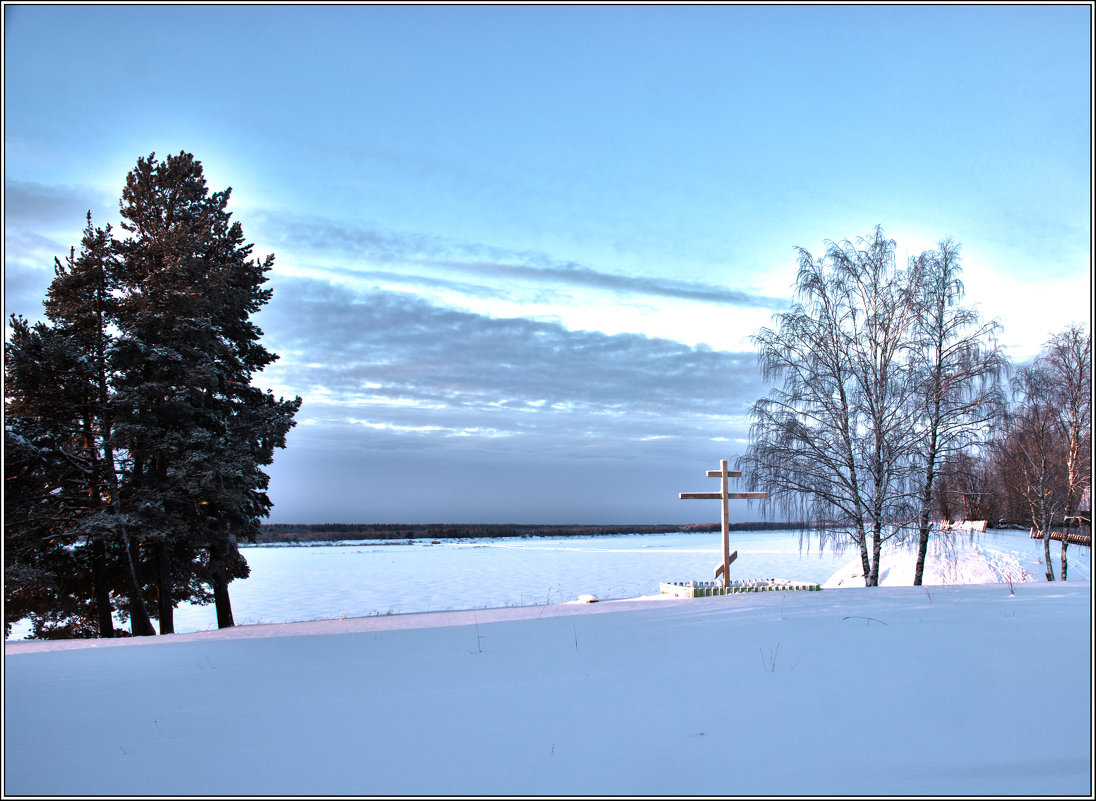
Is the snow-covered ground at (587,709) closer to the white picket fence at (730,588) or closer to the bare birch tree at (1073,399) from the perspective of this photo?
the white picket fence at (730,588)

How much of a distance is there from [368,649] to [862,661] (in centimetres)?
515

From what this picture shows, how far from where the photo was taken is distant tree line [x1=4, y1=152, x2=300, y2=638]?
1394cm

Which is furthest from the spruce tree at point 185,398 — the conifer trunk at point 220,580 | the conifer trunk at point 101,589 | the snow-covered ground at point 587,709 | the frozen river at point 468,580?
the snow-covered ground at point 587,709

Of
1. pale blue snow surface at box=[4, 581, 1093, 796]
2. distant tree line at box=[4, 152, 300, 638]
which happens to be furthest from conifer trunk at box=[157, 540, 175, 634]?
pale blue snow surface at box=[4, 581, 1093, 796]

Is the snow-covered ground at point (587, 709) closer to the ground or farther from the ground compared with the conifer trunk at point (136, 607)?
farther from the ground

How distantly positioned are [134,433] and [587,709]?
1238 cm

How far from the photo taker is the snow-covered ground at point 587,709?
4168mm

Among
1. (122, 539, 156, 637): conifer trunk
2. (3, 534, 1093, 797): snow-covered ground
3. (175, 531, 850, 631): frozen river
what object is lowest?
(175, 531, 850, 631): frozen river

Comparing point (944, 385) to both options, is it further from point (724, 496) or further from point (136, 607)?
point (136, 607)

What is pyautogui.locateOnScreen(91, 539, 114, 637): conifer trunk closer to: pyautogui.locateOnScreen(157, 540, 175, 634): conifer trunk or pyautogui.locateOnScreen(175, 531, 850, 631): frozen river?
pyautogui.locateOnScreen(157, 540, 175, 634): conifer trunk

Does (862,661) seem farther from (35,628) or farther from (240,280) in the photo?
(35,628)

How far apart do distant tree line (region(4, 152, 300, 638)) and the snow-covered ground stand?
235 inches

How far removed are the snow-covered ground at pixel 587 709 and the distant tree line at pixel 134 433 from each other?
5.97 m

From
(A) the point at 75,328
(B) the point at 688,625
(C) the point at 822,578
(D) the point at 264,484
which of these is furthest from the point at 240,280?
(C) the point at 822,578
